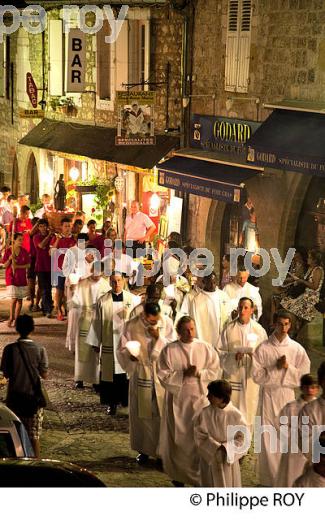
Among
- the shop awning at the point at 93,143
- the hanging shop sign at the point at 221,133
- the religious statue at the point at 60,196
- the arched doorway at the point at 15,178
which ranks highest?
the hanging shop sign at the point at 221,133

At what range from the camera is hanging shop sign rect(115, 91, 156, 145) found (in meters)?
24.0

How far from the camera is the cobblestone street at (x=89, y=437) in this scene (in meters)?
13.4

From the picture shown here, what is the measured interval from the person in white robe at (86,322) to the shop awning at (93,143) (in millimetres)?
7518

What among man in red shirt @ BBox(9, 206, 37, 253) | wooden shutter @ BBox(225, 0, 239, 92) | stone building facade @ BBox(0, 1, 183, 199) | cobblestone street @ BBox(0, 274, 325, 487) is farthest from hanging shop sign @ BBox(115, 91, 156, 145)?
cobblestone street @ BBox(0, 274, 325, 487)

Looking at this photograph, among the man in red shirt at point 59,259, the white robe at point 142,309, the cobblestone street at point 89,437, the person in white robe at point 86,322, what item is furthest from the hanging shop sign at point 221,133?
the white robe at point 142,309

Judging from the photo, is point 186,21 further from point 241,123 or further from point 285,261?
point 285,261

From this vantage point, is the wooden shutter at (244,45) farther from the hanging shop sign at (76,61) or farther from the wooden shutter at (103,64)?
the wooden shutter at (103,64)

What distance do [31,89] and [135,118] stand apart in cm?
717

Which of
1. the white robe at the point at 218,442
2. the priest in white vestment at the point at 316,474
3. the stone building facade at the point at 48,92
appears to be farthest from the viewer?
the stone building facade at the point at 48,92

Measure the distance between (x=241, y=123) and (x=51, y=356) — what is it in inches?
237

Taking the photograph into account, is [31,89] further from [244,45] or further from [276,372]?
[276,372]

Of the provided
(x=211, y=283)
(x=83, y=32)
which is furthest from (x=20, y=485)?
(x=83, y=32)

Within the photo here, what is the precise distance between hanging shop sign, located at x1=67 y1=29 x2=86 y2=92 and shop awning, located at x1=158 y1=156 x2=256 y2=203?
3195 mm

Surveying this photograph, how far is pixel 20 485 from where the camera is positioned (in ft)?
29.2
